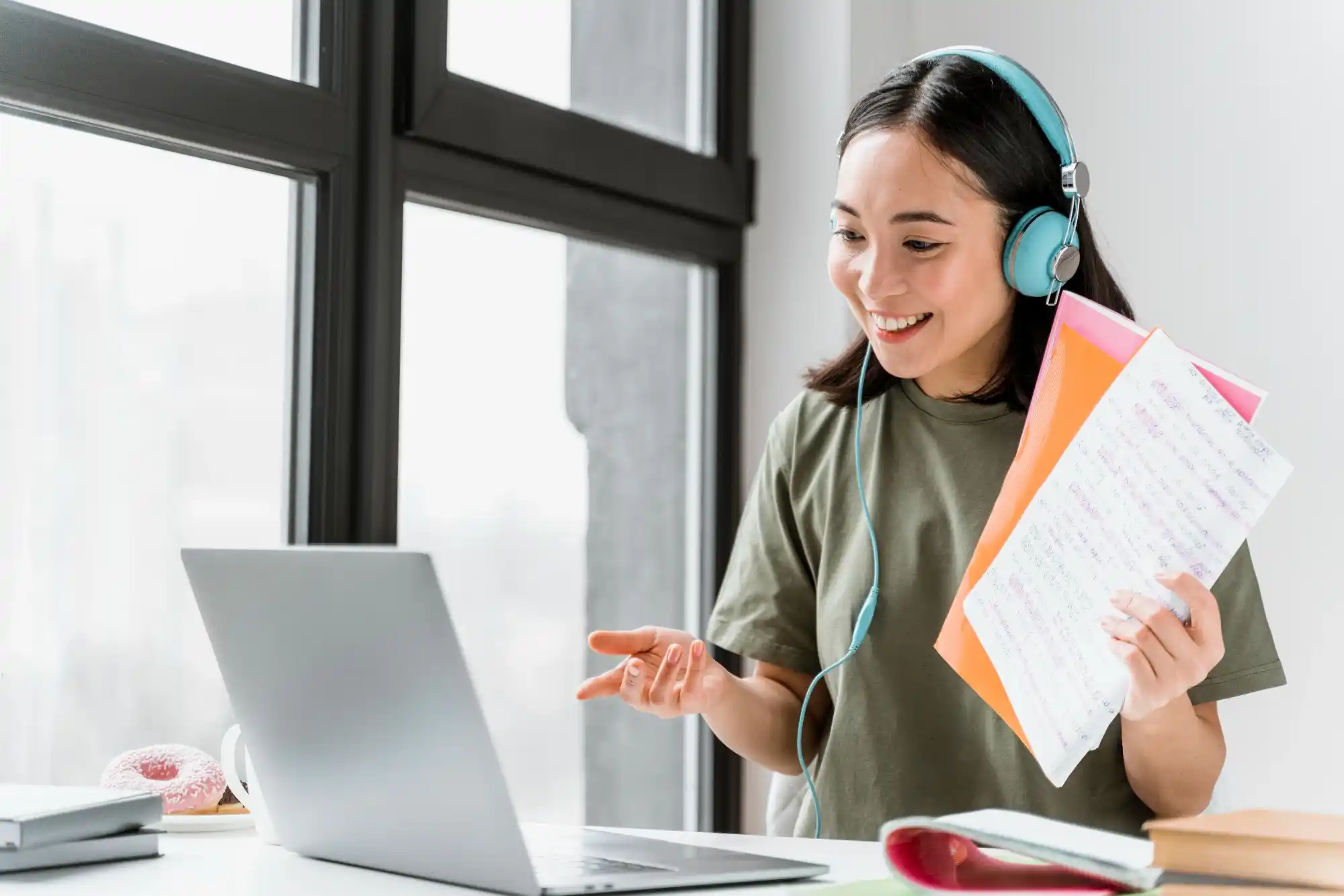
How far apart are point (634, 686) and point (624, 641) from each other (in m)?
0.07

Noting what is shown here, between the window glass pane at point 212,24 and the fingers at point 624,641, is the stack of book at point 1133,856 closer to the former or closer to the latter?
the fingers at point 624,641

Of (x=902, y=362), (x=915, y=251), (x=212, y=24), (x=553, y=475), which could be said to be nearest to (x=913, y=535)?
(x=902, y=362)

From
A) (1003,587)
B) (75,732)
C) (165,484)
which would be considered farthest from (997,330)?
(75,732)

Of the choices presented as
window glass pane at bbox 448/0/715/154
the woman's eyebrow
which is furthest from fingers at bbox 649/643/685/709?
window glass pane at bbox 448/0/715/154

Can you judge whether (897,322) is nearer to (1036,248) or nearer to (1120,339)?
(1036,248)

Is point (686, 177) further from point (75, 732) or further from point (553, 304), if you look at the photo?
point (75, 732)

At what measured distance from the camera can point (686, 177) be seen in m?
2.08

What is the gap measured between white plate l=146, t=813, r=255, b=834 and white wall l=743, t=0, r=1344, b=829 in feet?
3.45

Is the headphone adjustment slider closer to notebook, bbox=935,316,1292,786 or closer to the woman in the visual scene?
the woman

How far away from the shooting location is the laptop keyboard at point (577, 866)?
34.4 inches

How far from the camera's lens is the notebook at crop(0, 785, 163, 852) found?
923mm

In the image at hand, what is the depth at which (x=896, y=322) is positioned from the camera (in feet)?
4.34

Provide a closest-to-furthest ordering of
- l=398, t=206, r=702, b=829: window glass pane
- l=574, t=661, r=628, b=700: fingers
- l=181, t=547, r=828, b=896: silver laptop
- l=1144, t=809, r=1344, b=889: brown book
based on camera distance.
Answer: l=1144, t=809, r=1344, b=889: brown book → l=181, t=547, r=828, b=896: silver laptop → l=574, t=661, r=628, b=700: fingers → l=398, t=206, r=702, b=829: window glass pane

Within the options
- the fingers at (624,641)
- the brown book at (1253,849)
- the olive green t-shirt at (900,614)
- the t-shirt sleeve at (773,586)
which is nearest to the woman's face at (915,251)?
the olive green t-shirt at (900,614)
